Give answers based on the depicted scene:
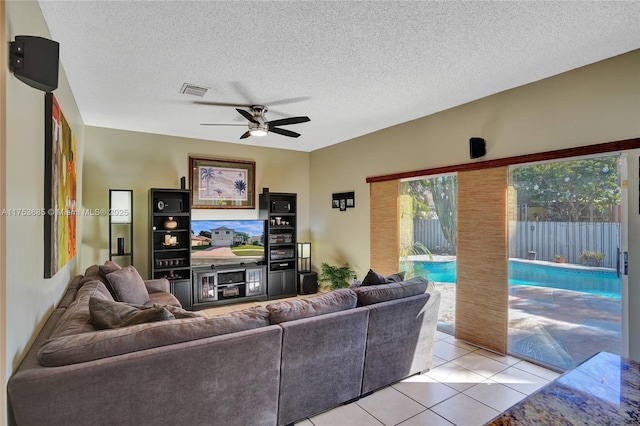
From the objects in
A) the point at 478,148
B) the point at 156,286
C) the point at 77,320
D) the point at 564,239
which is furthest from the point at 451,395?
the point at 156,286

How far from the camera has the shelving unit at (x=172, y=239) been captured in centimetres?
475

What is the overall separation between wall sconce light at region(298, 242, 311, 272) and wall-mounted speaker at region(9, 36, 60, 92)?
4937mm

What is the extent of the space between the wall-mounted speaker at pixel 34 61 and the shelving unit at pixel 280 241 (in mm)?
4197

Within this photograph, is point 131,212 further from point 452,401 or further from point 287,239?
point 452,401

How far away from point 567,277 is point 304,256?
4164mm

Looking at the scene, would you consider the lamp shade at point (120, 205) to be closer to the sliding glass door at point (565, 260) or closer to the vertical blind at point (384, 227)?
the vertical blind at point (384, 227)

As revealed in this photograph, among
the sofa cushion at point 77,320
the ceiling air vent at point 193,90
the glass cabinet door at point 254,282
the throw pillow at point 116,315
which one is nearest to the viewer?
the sofa cushion at point 77,320

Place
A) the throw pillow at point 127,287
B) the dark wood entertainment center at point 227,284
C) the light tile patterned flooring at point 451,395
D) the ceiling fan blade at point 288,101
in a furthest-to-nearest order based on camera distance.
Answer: the dark wood entertainment center at point 227,284, the ceiling fan blade at point 288,101, the throw pillow at point 127,287, the light tile patterned flooring at point 451,395

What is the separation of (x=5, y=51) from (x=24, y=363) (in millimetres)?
1358

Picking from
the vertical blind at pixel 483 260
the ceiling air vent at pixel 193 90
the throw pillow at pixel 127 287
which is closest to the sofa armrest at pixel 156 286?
the throw pillow at pixel 127 287

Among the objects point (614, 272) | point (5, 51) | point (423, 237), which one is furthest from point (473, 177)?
point (5, 51)

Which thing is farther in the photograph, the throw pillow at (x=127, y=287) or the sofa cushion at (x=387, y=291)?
the throw pillow at (x=127, y=287)

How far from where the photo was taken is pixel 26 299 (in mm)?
1639

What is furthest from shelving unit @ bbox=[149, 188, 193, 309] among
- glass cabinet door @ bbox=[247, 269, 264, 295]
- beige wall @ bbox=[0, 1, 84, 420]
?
beige wall @ bbox=[0, 1, 84, 420]
